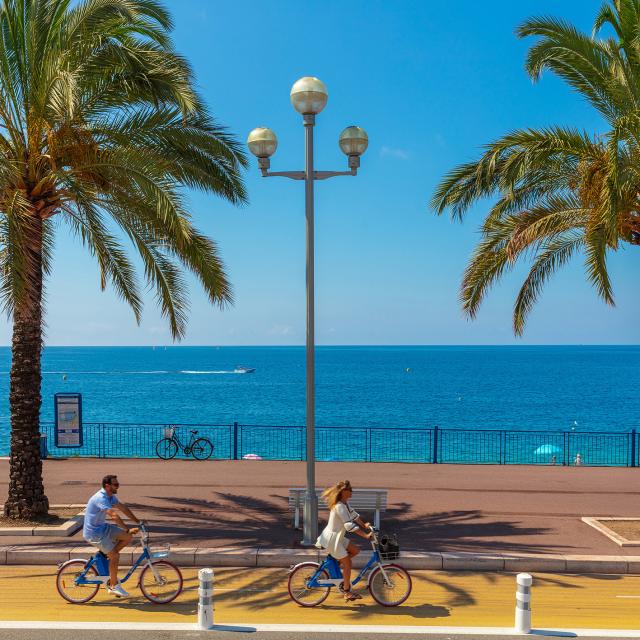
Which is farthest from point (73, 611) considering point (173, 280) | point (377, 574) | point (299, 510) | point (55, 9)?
point (55, 9)

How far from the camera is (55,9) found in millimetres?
11414

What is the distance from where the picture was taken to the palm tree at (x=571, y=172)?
424 inches

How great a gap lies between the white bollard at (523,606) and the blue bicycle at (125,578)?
4.08 m

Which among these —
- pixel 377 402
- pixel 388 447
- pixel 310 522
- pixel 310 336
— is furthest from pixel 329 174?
pixel 377 402

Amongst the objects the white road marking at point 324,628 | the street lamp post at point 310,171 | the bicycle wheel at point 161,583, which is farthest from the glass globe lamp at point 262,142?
the white road marking at point 324,628

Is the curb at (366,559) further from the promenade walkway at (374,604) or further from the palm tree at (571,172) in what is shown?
the palm tree at (571,172)

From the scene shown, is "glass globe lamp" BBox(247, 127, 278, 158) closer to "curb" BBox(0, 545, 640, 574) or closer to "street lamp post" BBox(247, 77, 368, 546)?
"street lamp post" BBox(247, 77, 368, 546)

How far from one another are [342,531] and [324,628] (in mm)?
1092

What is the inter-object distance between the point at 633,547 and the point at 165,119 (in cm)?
1053

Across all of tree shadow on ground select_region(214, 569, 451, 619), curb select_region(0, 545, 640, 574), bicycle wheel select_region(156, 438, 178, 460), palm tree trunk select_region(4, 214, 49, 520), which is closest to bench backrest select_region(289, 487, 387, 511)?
curb select_region(0, 545, 640, 574)

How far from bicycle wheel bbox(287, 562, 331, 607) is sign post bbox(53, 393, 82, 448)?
13.1 metres

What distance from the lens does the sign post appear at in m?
19.5

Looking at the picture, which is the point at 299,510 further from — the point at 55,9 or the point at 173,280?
the point at 55,9

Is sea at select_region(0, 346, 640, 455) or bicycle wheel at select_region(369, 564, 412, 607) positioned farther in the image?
sea at select_region(0, 346, 640, 455)
